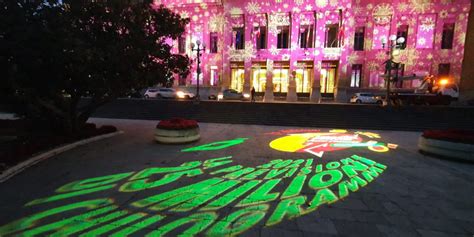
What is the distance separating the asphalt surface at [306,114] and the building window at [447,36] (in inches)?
711

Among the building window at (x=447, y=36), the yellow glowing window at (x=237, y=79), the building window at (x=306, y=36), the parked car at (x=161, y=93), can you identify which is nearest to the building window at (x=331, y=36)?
the building window at (x=306, y=36)

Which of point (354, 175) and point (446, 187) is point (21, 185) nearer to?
point (354, 175)

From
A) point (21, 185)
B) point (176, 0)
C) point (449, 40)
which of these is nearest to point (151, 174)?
point (21, 185)

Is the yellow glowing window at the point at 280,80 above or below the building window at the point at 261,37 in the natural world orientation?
below

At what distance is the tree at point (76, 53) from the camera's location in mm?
6949

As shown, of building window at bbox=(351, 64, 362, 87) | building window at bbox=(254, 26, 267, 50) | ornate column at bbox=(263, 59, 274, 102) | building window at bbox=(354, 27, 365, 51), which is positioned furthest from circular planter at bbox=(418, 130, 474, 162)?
building window at bbox=(254, 26, 267, 50)

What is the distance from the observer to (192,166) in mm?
7062

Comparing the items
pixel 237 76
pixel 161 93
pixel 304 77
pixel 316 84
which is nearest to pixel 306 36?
pixel 304 77

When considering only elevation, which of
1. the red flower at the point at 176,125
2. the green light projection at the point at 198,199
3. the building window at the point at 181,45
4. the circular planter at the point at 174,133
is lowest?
the green light projection at the point at 198,199

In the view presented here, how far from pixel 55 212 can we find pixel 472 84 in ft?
109

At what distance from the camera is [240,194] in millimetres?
5082

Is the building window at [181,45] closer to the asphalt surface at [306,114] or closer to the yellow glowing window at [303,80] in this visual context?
the asphalt surface at [306,114]

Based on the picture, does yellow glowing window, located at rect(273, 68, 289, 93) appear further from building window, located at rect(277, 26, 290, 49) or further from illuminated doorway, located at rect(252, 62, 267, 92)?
building window, located at rect(277, 26, 290, 49)

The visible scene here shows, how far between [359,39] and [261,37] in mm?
13060
